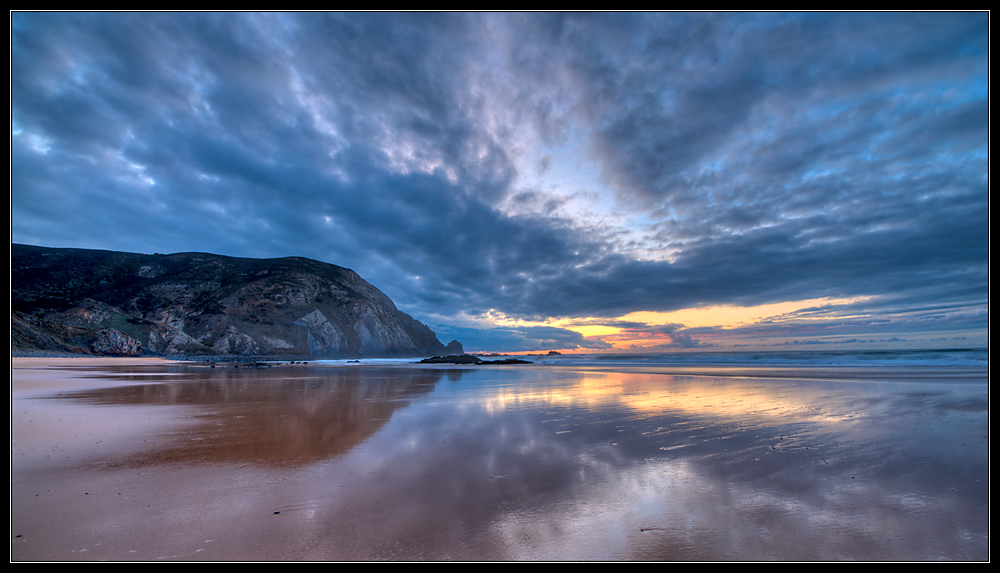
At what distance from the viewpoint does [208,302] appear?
65625 mm

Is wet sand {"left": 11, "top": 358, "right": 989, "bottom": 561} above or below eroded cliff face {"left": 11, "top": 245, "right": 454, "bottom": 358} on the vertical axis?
below

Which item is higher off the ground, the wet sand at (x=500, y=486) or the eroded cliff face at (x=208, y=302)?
the eroded cliff face at (x=208, y=302)

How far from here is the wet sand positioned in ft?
9.32

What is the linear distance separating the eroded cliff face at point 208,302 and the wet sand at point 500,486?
6242 centimetres

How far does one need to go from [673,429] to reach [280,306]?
252 ft

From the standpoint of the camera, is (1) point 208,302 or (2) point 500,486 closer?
(2) point 500,486

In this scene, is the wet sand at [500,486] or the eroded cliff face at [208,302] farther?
the eroded cliff face at [208,302]

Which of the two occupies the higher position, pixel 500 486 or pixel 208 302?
pixel 208 302

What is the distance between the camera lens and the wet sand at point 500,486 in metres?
2.84

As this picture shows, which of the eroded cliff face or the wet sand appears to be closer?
the wet sand

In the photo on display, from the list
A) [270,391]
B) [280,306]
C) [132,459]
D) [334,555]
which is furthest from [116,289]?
[334,555]

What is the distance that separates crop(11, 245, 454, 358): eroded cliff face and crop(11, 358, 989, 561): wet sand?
205 ft

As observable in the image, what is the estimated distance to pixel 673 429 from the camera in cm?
709

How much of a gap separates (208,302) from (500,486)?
79.8m
